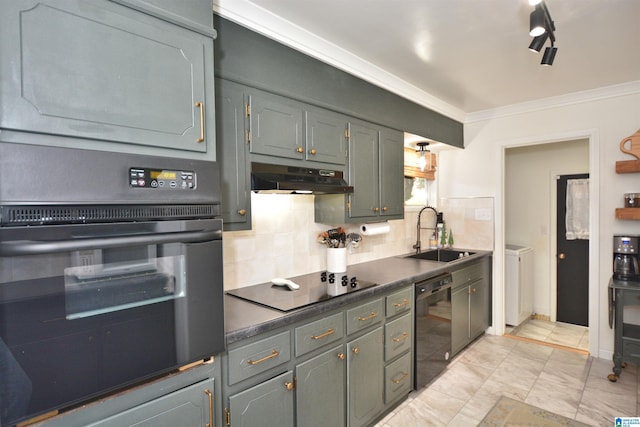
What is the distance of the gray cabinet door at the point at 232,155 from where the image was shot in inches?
68.1

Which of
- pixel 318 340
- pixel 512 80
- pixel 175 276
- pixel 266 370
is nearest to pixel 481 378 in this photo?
pixel 318 340

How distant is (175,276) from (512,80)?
3.13 meters

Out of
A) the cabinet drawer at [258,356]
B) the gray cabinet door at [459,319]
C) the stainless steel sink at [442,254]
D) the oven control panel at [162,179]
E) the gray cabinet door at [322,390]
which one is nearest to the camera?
the oven control panel at [162,179]

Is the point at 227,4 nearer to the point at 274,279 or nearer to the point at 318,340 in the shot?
the point at 274,279

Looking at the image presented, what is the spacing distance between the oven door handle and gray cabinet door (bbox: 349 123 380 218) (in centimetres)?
141

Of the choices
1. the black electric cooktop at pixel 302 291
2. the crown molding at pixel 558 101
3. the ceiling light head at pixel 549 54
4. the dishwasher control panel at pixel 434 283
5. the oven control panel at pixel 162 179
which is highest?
the crown molding at pixel 558 101

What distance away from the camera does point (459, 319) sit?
3.22 metres

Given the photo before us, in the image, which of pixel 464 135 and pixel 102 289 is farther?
pixel 464 135

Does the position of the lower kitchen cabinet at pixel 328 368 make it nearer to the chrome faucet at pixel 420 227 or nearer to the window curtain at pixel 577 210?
the chrome faucet at pixel 420 227

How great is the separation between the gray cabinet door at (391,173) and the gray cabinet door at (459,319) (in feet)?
3.11

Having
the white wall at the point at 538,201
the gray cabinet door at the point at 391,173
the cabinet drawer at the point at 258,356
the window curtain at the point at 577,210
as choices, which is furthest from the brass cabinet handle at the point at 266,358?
the window curtain at the point at 577,210

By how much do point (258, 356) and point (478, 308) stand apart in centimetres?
288

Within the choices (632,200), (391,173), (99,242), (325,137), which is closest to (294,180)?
(325,137)

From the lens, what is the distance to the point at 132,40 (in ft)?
3.82
